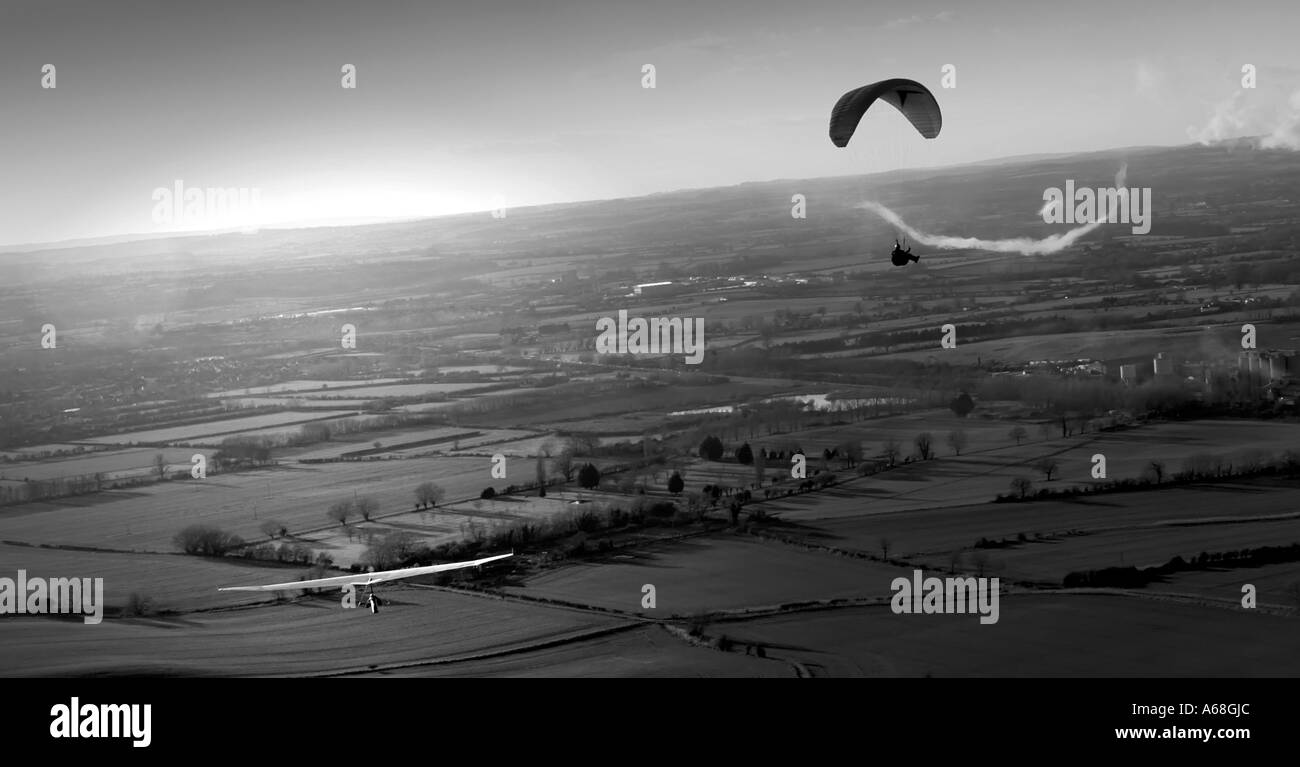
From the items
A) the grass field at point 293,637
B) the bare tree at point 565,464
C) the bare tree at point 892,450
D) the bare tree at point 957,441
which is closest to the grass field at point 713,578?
the grass field at point 293,637

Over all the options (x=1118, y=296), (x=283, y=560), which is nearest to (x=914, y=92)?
(x=283, y=560)

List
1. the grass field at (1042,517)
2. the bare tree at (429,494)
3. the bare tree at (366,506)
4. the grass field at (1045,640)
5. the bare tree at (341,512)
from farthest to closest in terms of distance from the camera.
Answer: the bare tree at (429,494)
the bare tree at (366,506)
the bare tree at (341,512)
the grass field at (1042,517)
the grass field at (1045,640)

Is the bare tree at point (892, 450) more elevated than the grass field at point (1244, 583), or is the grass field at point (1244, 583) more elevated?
the bare tree at point (892, 450)

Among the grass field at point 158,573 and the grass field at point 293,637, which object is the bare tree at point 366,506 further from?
the grass field at point 293,637

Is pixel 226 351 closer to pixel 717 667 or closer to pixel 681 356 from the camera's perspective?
pixel 681 356

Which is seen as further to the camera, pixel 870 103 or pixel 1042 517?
pixel 1042 517

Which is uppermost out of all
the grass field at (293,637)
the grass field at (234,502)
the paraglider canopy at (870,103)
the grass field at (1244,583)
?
the paraglider canopy at (870,103)

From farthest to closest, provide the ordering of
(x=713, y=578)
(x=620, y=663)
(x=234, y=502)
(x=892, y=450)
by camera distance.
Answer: (x=234, y=502)
(x=892, y=450)
(x=713, y=578)
(x=620, y=663)

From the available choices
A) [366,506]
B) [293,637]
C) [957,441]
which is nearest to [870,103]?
[293,637]

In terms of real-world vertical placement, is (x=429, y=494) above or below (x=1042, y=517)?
above

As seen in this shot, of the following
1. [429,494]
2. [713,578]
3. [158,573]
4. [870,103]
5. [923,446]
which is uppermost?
[870,103]

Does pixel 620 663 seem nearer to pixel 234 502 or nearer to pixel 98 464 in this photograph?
pixel 234 502
